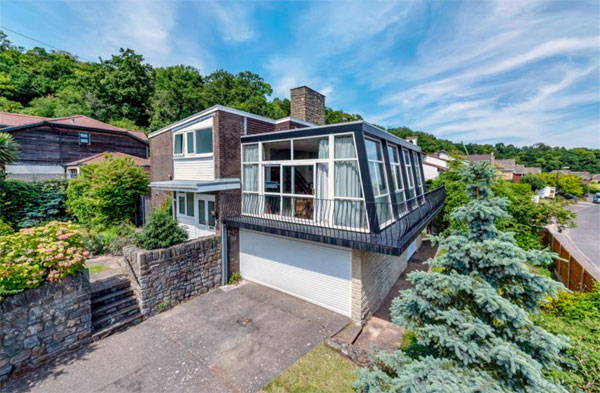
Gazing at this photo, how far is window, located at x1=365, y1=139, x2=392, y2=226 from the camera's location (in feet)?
22.9

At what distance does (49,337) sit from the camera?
524 centimetres

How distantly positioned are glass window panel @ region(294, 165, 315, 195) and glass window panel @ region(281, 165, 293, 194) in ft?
1.03

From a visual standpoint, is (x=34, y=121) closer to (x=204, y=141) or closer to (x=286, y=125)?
(x=204, y=141)

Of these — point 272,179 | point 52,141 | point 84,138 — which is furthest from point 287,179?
point 52,141

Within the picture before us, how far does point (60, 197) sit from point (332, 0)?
15.6 metres

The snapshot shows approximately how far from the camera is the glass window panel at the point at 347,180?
22.0 feet

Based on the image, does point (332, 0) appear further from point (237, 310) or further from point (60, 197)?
point (60, 197)

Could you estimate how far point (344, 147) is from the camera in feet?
22.5

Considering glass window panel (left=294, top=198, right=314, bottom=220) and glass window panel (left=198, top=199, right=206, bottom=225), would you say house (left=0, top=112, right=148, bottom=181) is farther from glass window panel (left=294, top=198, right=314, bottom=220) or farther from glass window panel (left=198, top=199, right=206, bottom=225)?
glass window panel (left=294, top=198, right=314, bottom=220)

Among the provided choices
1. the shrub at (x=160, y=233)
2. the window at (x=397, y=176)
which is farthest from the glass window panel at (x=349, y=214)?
the shrub at (x=160, y=233)

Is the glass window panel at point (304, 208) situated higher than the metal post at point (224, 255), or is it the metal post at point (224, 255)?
the glass window panel at point (304, 208)

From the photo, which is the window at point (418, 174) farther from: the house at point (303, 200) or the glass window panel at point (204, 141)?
the glass window panel at point (204, 141)

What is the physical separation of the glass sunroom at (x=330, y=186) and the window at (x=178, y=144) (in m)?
3.20

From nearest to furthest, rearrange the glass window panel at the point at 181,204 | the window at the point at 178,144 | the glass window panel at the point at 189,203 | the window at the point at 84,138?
the glass window panel at the point at 189,203 → the window at the point at 178,144 → the glass window panel at the point at 181,204 → the window at the point at 84,138
